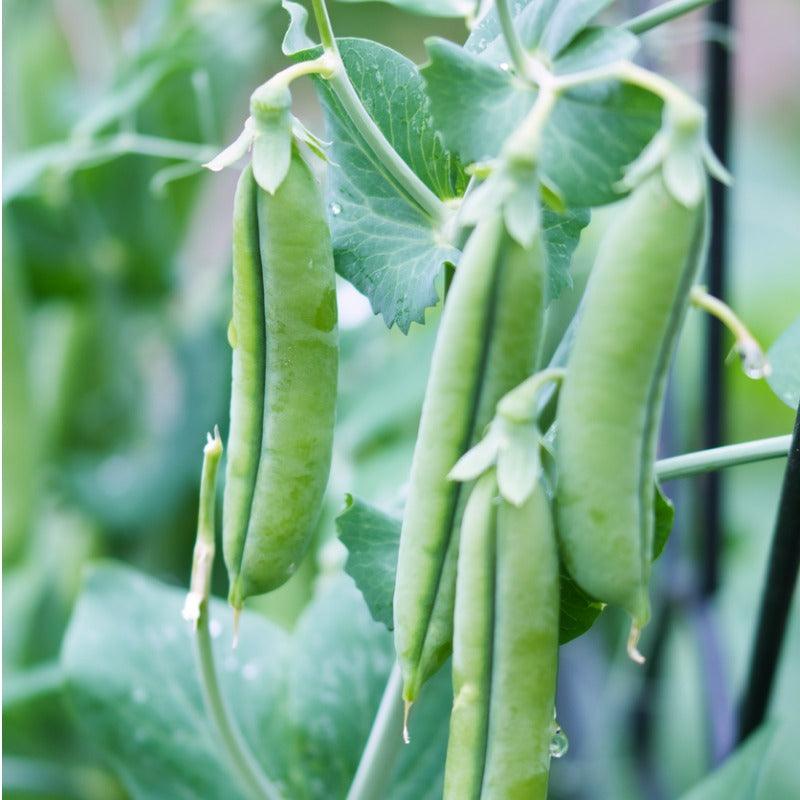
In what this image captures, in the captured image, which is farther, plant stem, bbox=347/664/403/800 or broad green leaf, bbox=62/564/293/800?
broad green leaf, bbox=62/564/293/800

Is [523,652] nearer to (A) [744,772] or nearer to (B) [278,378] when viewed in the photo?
(B) [278,378]

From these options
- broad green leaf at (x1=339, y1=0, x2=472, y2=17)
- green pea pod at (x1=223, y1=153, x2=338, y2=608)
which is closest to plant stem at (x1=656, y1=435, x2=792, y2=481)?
green pea pod at (x1=223, y1=153, x2=338, y2=608)

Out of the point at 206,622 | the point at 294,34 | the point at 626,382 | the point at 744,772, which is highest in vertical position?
the point at 294,34

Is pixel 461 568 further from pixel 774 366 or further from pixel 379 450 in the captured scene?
pixel 379 450

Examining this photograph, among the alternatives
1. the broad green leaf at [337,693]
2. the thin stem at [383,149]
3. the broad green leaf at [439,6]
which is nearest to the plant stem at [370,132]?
the thin stem at [383,149]

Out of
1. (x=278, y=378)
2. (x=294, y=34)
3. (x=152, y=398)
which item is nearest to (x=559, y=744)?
(x=278, y=378)

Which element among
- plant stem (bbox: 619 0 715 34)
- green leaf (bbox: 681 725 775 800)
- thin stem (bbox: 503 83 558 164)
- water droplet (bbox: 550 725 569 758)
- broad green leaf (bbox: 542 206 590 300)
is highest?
plant stem (bbox: 619 0 715 34)

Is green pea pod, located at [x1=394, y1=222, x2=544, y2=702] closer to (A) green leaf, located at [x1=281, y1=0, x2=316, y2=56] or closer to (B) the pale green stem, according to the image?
(B) the pale green stem
